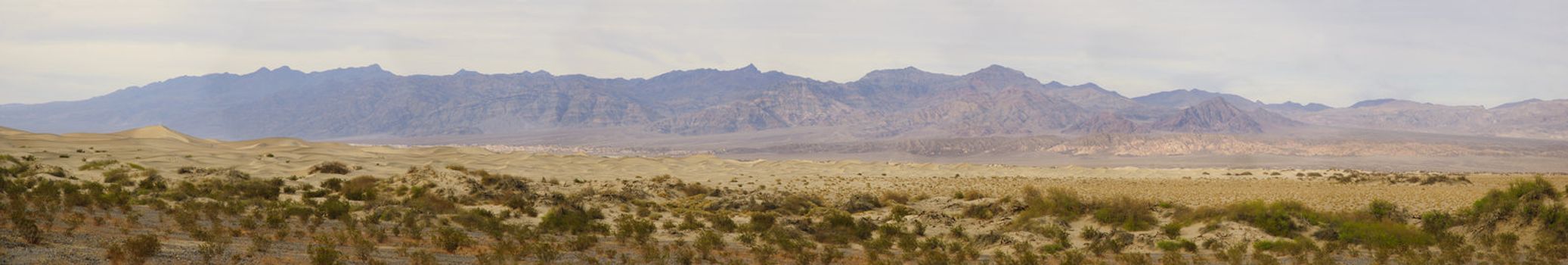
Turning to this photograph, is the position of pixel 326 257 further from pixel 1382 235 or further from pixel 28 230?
pixel 1382 235

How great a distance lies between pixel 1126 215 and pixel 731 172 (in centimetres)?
3466

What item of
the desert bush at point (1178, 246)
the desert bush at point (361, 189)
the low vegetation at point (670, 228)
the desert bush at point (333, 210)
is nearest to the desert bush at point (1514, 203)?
the low vegetation at point (670, 228)

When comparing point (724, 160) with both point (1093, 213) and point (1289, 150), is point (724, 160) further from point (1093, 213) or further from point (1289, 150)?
point (1289, 150)

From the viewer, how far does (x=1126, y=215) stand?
25.7m

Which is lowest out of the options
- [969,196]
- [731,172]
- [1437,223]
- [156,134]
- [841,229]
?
[731,172]

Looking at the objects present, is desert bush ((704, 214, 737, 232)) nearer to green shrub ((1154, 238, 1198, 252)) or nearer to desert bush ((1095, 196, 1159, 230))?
desert bush ((1095, 196, 1159, 230))

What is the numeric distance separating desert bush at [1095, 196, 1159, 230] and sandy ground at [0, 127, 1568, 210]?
1251 cm

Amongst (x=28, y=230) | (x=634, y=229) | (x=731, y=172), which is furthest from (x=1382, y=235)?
(x=731, y=172)

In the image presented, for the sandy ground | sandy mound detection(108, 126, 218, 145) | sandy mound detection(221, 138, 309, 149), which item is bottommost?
the sandy ground

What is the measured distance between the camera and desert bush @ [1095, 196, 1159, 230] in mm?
25281

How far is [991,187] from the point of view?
47875 mm

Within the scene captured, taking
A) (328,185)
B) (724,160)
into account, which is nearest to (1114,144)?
(724,160)

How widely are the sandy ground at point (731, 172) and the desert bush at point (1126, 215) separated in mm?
12508

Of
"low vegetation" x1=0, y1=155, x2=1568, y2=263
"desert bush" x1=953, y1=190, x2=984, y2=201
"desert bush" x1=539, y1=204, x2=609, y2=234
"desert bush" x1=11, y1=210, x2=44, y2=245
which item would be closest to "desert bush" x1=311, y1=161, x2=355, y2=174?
"low vegetation" x1=0, y1=155, x2=1568, y2=263
